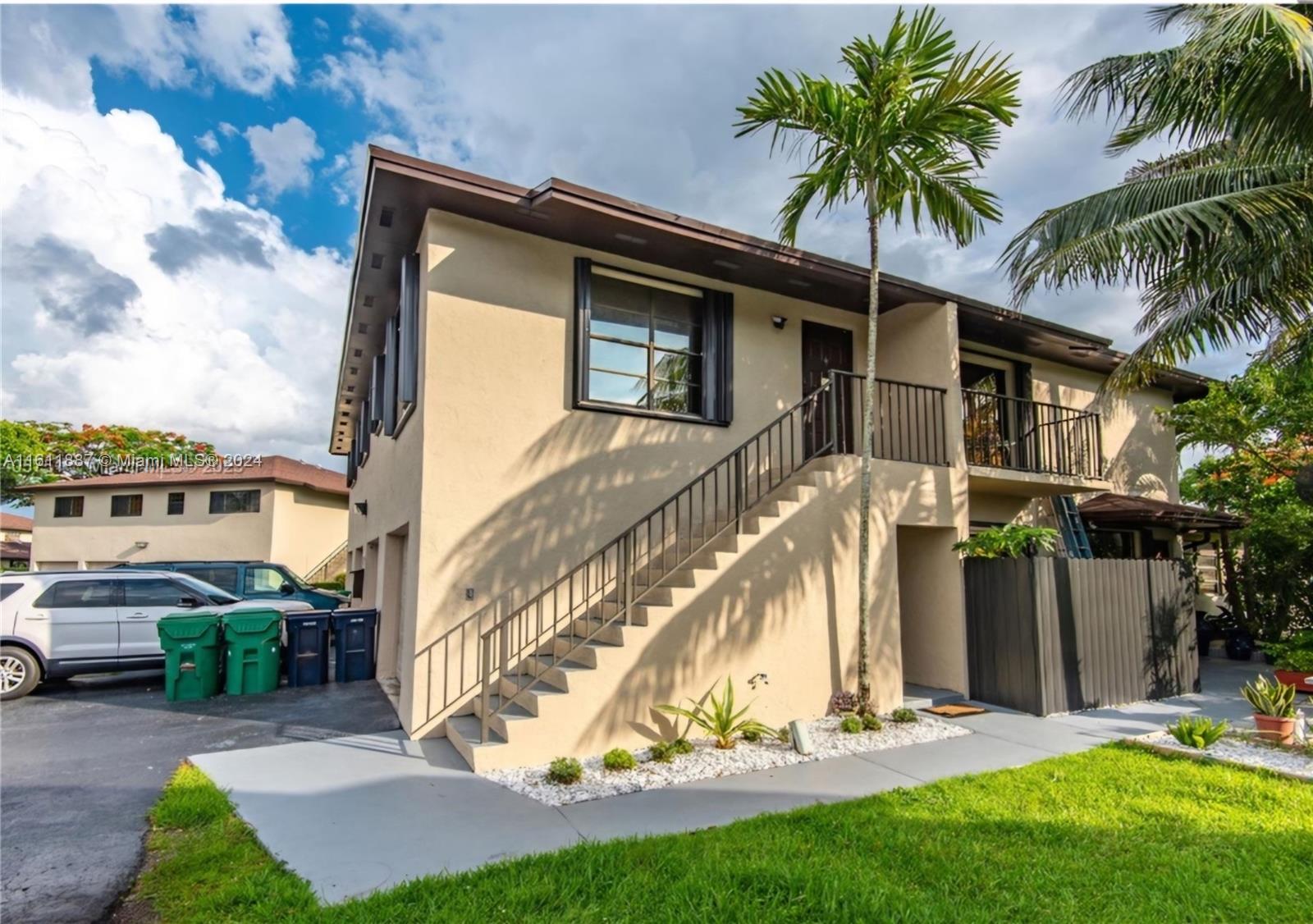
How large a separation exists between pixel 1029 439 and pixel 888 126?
6227 millimetres

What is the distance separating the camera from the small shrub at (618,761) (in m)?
5.48

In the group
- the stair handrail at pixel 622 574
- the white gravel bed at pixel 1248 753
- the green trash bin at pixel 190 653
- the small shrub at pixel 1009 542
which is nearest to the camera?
the white gravel bed at pixel 1248 753

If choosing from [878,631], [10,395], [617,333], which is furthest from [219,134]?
[10,395]

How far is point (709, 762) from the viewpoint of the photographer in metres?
5.73

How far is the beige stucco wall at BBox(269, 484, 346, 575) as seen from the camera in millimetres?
22703

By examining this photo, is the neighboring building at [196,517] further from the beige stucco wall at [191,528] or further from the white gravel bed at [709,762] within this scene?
the white gravel bed at [709,762]

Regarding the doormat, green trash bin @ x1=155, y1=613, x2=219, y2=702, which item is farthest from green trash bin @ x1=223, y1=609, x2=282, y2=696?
the doormat

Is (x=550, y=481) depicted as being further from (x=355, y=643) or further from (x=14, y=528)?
(x=14, y=528)

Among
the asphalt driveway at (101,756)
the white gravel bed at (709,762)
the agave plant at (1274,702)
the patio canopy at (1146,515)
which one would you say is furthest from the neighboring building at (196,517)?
the agave plant at (1274,702)

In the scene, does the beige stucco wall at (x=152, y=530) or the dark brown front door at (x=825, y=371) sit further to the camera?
the beige stucco wall at (x=152, y=530)

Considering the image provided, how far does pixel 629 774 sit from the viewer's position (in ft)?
17.7

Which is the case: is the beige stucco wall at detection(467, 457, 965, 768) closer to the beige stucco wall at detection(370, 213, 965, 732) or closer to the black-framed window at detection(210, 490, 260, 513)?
the beige stucco wall at detection(370, 213, 965, 732)

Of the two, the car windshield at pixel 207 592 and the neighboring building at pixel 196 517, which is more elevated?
the neighboring building at pixel 196 517

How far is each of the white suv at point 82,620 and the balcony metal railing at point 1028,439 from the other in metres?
10.5
